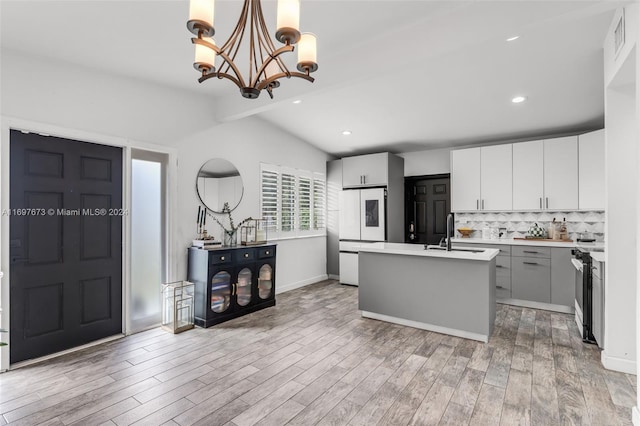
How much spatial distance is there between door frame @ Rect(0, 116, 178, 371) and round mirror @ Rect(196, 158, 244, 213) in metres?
0.40

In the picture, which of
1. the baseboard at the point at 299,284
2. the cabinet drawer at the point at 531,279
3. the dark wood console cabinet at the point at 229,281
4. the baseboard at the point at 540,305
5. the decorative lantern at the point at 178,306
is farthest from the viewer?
the baseboard at the point at 299,284

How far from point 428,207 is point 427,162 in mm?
816

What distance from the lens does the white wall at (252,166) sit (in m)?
4.04

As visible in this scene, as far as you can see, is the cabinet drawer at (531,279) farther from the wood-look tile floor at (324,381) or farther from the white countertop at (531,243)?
the wood-look tile floor at (324,381)

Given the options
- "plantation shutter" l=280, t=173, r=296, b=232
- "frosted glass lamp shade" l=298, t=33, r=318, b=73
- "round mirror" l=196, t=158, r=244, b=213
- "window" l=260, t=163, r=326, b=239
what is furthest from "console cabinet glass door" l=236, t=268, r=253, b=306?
"frosted glass lamp shade" l=298, t=33, r=318, b=73

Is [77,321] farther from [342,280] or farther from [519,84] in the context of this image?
[519,84]

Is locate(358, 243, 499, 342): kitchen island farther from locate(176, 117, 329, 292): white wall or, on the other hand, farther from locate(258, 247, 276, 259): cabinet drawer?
locate(176, 117, 329, 292): white wall

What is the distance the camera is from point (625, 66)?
2.33 m

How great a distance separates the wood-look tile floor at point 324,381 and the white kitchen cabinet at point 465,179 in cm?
211

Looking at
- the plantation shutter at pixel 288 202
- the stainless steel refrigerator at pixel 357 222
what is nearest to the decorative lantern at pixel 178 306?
the plantation shutter at pixel 288 202

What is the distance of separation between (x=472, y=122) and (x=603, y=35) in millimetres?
1897

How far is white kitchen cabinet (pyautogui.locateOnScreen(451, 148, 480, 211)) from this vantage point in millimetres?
5164

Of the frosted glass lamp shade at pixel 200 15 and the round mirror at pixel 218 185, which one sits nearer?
the frosted glass lamp shade at pixel 200 15

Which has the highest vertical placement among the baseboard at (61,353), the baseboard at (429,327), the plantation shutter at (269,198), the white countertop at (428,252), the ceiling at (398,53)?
the ceiling at (398,53)
